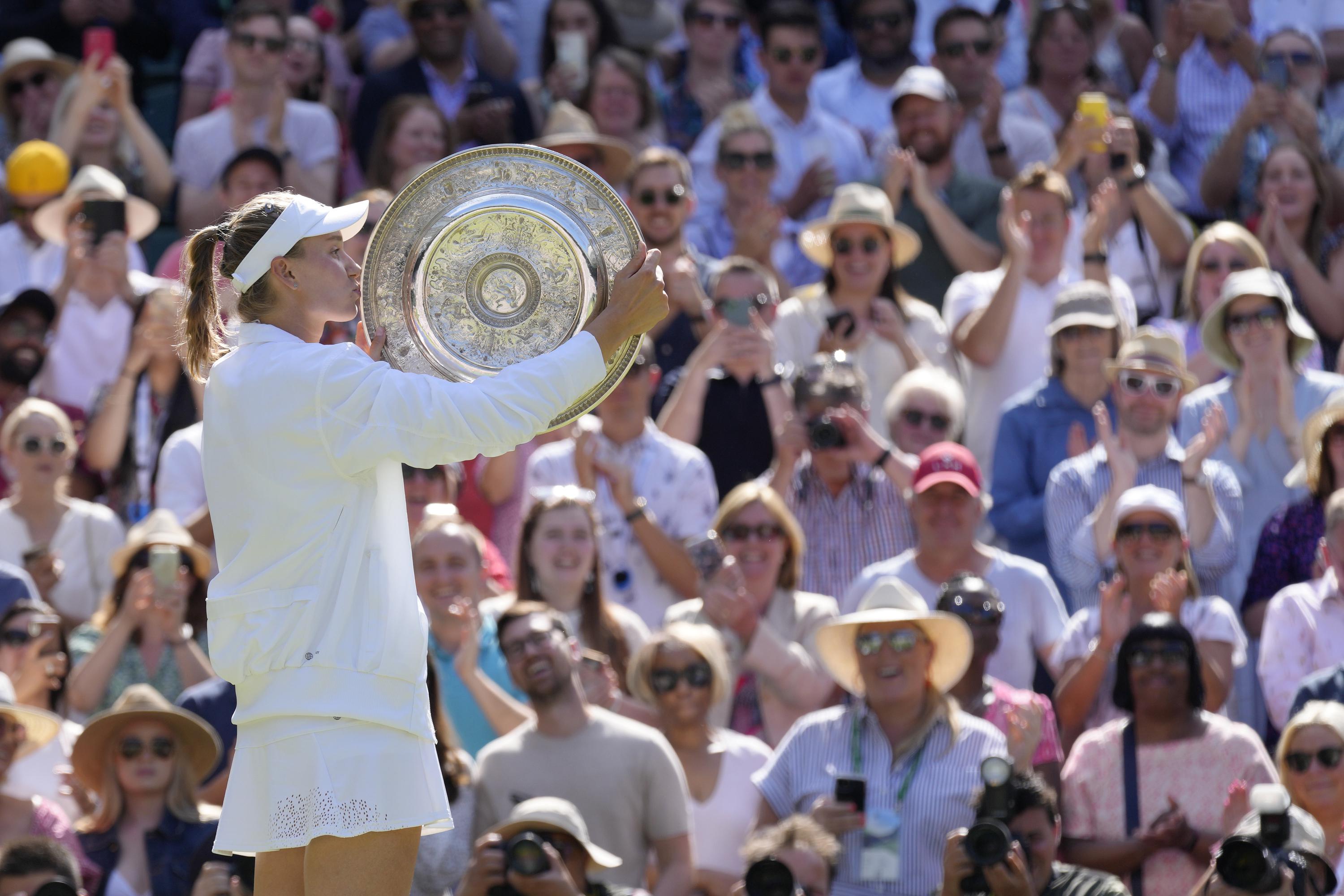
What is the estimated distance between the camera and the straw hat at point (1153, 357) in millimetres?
8797

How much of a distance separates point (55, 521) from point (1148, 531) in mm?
4529

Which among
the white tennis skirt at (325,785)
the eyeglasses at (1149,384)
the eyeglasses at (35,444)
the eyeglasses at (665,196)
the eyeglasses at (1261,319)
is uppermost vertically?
the eyeglasses at (665,196)

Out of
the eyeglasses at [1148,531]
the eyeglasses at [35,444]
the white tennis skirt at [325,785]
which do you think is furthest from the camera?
the eyeglasses at [35,444]

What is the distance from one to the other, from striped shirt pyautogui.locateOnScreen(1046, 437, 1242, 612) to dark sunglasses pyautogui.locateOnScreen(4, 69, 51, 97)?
21.3 ft

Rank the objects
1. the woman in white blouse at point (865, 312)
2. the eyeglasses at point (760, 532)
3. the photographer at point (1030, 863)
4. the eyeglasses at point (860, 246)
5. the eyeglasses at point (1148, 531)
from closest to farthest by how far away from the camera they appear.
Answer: the photographer at point (1030, 863)
the eyeglasses at point (1148, 531)
the eyeglasses at point (760, 532)
the woman in white blouse at point (865, 312)
the eyeglasses at point (860, 246)

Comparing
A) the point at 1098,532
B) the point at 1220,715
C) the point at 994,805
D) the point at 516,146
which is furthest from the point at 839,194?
the point at 516,146

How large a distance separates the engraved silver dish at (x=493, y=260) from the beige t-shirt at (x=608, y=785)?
3.05 metres

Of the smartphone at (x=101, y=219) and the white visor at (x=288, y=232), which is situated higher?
the smartphone at (x=101, y=219)

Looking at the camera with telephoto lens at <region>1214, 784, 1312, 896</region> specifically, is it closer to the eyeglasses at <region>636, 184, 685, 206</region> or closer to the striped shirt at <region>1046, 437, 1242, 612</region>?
the striped shirt at <region>1046, 437, 1242, 612</region>

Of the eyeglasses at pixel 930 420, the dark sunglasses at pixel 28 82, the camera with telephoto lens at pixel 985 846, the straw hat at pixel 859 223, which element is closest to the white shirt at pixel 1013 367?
the straw hat at pixel 859 223

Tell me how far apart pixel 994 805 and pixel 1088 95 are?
18.0 feet

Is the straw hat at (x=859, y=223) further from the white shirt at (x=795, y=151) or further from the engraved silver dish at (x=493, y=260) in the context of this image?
the engraved silver dish at (x=493, y=260)

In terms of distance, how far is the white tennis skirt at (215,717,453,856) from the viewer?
13.1ft

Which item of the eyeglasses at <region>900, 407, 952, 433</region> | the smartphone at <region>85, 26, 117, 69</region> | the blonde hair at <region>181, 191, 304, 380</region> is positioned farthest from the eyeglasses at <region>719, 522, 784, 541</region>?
the smartphone at <region>85, 26, 117, 69</region>
